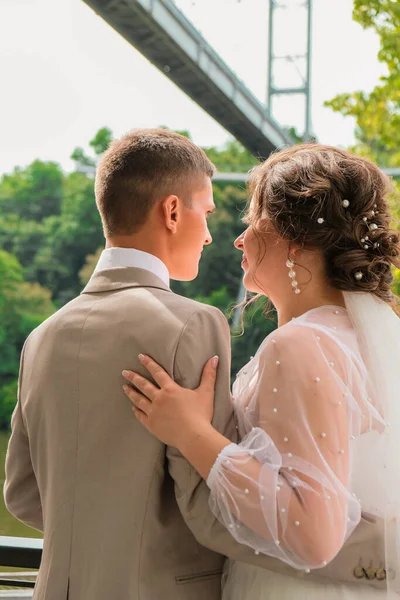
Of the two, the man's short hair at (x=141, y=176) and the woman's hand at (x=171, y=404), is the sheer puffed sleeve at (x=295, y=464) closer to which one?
the woman's hand at (x=171, y=404)

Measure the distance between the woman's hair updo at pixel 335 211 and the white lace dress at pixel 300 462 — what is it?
→ 0.17 m

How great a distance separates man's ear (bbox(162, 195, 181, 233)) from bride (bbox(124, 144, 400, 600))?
18cm

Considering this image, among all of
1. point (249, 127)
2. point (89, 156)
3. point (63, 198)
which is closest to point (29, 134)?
point (89, 156)

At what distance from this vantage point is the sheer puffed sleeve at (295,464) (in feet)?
4.28

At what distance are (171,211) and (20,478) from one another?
2.03 ft

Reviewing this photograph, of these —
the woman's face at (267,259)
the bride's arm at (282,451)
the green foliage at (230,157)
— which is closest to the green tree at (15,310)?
the green foliage at (230,157)

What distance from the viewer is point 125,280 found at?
150cm

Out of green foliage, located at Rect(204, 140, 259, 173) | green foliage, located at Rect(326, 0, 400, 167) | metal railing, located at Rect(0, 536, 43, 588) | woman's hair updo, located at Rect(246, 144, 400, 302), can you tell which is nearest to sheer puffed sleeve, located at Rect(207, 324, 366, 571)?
woman's hair updo, located at Rect(246, 144, 400, 302)

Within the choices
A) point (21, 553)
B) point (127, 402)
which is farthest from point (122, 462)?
point (21, 553)

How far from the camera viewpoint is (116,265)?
60.1 inches

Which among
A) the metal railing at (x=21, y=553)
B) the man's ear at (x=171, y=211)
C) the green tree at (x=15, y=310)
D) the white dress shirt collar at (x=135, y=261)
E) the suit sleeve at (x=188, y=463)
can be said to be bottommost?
the green tree at (x=15, y=310)

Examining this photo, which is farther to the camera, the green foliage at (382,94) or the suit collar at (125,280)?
the green foliage at (382,94)

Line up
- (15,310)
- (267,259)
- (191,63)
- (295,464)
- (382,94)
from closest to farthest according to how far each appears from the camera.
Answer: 1. (295,464)
2. (267,259)
3. (382,94)
4. (191,63)
5. (15,310)

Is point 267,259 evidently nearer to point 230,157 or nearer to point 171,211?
point 171,211
